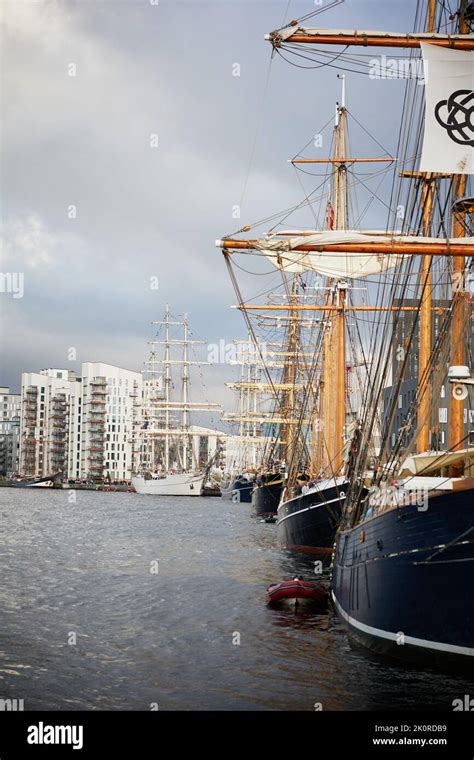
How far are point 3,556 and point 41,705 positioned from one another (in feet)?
87.0

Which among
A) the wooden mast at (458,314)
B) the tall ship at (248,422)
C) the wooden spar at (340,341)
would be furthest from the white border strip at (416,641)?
the tall ship at (248,422)

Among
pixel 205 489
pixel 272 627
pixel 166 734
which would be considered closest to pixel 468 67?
pixel 272 627

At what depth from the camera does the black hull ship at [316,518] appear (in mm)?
34750

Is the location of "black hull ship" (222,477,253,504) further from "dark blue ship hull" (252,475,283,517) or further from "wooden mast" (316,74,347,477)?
"wooden mast" (316,74,347,477)

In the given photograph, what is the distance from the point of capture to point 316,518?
3722 centimetres

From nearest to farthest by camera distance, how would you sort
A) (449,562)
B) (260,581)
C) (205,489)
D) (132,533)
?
(449,562) < (260,581) < (132,533) < (205,489)

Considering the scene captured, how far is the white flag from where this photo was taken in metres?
21.0

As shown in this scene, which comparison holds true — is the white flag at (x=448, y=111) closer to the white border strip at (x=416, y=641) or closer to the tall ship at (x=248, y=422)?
the white border strip at (x=416, y=641)

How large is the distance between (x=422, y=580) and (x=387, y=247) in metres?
9.08

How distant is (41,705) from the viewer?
15.5 meters

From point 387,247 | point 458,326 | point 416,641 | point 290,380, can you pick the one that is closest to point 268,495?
point 290,380

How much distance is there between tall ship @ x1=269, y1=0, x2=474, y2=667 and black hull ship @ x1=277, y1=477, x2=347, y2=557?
26.8 ft

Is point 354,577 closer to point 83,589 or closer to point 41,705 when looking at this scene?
point 41,705

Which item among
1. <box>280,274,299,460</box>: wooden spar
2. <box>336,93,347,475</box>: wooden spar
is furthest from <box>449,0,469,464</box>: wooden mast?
<box>280,274,299,460</box>: wooden spar
